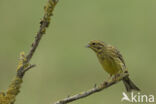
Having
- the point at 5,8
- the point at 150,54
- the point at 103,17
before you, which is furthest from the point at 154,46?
the point at 5,8

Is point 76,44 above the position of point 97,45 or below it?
above

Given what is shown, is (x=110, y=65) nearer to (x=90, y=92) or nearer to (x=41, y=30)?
(x=90, y=92)

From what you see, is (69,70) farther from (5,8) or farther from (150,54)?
(5,8)

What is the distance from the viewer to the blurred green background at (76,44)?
356 inches

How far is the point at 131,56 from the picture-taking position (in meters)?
10.6

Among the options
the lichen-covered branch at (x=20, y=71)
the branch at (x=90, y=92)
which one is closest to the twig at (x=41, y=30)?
the lichen-covered branch at (x=20, y=71)

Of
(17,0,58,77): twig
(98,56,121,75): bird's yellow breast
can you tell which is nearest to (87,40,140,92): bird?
(98,56,121,75): bird's yellow breast

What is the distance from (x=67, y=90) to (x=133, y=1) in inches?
239

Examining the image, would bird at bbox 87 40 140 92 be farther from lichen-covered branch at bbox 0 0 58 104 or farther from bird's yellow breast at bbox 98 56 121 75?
lichen-covered branch at bbox 0 0 58 104

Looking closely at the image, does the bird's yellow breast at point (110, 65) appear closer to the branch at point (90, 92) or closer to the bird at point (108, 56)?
the bird at point (108, 56)

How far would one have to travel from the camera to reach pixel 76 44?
37.1 feet

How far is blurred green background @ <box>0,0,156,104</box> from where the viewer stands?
904 centimetres

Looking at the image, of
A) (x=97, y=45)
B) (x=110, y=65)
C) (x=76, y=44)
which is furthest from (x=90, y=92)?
(x=76, y=44)

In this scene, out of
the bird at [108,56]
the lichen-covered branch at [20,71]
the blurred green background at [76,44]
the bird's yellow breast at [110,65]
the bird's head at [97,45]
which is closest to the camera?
the lichen-covered branch at [20,71]
